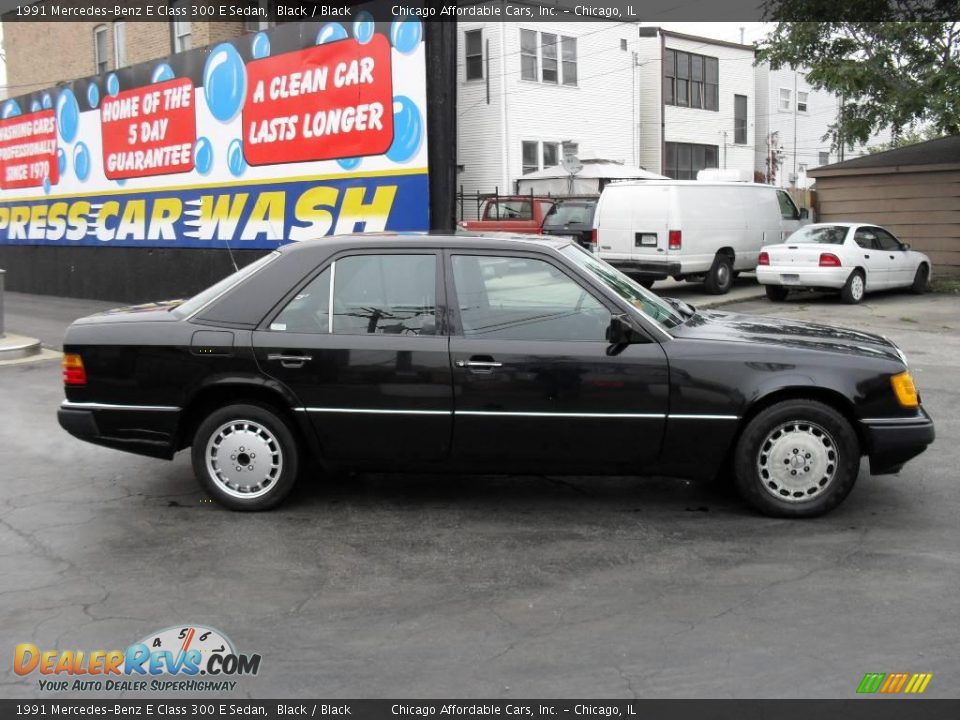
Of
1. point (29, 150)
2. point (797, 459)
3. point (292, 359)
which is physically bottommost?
point (797, 459)

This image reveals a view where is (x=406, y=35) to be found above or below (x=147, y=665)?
above

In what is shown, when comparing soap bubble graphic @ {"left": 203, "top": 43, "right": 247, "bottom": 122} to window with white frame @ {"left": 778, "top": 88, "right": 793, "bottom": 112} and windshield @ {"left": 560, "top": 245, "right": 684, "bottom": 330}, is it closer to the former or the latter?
windshield @ {"left": 560, "top": 245, "right": 684, "bottom": 330}

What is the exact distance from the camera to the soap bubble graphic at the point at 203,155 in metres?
16.5

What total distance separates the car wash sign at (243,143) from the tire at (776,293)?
7.53m

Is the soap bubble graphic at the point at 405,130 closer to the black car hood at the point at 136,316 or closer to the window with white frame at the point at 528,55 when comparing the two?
the black car hood at the point at 136,316

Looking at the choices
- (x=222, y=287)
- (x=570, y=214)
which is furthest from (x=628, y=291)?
(x=570, y=214)

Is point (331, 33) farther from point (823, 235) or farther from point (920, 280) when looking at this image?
point (920, 280)

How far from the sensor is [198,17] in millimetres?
22266

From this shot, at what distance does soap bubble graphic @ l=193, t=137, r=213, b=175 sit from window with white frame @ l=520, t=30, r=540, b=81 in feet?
50.8

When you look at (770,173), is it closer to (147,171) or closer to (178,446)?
(147,171)

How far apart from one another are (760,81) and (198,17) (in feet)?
89.0

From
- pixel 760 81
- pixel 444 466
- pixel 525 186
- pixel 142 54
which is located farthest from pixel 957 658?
pixel 760 81

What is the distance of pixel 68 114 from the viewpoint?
2012 centimetres

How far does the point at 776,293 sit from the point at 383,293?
13.2 m
